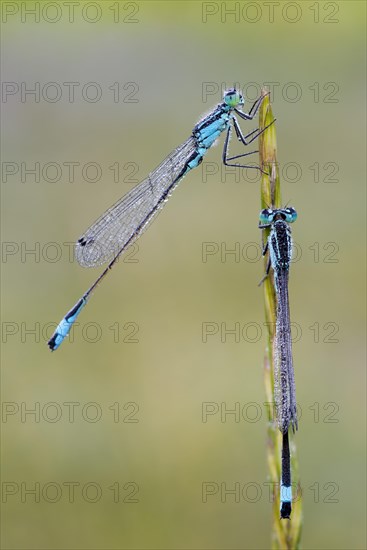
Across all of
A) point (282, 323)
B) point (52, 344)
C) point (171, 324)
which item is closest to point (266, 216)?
point (282, 323)

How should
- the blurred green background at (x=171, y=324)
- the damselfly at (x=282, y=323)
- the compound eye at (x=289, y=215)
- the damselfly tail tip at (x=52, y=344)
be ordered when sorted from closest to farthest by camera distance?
1. the damselfly at (x=282, y=323)
2. the compound eye at (x=289, y=215)
3. the damselfly tail tip at (x=52, y=344)
4. the blurred green background at (x=171, y=324)

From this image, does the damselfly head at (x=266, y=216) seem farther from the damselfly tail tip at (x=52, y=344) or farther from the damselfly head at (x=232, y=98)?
the damselfly tail tip at (x=52, y=344)

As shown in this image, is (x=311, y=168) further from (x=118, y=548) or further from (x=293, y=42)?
(x=118, y=548)

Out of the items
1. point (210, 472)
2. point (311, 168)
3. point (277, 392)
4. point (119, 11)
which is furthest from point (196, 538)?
point (119, 11)

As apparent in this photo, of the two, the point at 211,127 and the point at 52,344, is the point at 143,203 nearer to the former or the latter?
the point at 211,127

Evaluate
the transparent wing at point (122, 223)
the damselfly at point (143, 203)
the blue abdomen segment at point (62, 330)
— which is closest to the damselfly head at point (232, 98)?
the damselfly at point (143, 203)

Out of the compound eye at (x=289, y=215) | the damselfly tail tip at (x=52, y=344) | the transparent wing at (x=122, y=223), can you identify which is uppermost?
the transparent wing at (x=122, y=223)
